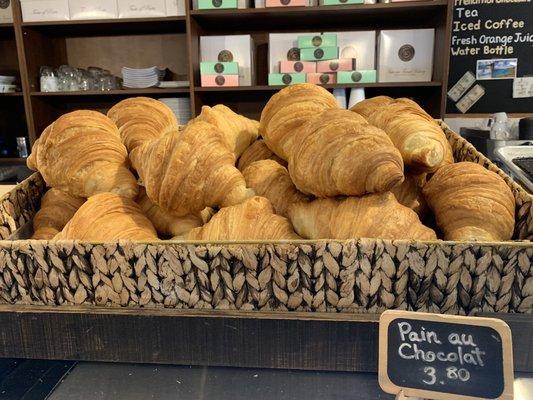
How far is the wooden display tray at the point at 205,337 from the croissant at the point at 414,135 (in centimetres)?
27

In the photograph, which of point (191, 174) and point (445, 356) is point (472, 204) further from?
point (191, 174)

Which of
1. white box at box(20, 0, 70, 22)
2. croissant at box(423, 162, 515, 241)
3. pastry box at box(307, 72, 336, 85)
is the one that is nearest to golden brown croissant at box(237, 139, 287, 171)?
croissant at box(423, 162, 515, 241)

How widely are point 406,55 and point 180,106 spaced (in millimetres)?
1284

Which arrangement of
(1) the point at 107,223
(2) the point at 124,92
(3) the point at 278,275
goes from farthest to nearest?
(2) the point at 124,92 → (1) the point at 107,223 → (3) the point at 278,275

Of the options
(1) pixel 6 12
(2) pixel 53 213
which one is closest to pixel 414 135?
(2) pixel 53 213

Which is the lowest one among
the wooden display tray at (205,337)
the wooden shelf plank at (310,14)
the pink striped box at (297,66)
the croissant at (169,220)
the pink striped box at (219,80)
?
the wooden display tray at (205,337)

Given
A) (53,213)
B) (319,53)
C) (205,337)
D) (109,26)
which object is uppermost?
(109,26)

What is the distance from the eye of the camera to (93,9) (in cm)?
254

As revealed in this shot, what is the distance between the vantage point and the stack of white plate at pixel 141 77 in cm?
268

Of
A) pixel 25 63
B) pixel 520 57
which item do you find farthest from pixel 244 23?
pixel 520 57

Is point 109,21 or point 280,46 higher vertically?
point 109,21

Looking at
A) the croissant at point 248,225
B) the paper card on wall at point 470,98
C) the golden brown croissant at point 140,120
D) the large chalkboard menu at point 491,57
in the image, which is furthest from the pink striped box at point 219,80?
the croissant at point 248,225

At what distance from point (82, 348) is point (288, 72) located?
2.05 meters

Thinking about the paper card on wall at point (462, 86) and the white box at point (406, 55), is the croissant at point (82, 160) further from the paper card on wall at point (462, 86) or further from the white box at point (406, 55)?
the paper card on wall at point (462, 86)
